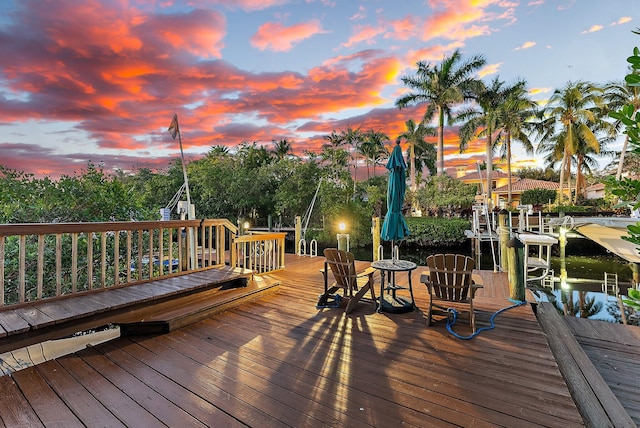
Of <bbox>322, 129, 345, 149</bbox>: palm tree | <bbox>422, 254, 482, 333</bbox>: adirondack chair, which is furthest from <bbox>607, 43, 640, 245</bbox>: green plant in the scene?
<bbox>322, 129, 345, 149</bbox>: palm tree

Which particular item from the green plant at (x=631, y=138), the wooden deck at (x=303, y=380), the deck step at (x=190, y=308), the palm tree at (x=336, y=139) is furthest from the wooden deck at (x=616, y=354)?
the palm tree at (x=336, y=139)

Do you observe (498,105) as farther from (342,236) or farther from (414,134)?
(342,236)

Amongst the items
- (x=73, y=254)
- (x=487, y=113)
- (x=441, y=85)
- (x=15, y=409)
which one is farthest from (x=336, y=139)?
(x=15, y=409)

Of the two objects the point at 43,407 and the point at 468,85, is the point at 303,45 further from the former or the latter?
the point at 468,85

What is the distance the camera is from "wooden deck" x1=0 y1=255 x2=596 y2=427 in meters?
1.94

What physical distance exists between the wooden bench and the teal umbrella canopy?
7.36ft

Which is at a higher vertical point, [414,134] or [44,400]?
[414,134]

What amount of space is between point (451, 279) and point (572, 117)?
2852 cm

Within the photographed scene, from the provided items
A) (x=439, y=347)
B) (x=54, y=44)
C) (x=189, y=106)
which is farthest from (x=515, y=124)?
(x=54, y=44)

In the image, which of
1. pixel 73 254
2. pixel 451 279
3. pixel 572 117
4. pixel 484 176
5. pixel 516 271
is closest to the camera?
pixel 73 254

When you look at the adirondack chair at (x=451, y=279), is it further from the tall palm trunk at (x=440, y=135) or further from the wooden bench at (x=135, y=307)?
the tall palm trunk at (x=440, y=135)

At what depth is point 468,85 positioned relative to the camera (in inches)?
816

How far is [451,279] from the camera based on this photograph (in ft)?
11.9

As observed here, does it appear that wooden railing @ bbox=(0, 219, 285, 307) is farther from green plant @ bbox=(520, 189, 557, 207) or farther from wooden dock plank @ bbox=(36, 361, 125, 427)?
green plant @ bbox=(520, 189, 557, 207)
